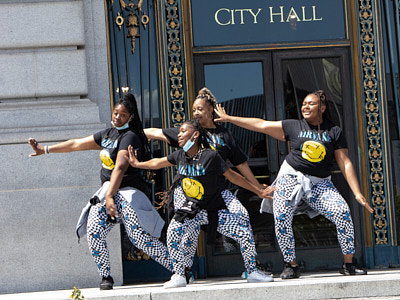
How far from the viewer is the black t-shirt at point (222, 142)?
8.22 metres

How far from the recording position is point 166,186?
31.4ft

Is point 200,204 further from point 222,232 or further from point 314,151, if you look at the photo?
point 314,151

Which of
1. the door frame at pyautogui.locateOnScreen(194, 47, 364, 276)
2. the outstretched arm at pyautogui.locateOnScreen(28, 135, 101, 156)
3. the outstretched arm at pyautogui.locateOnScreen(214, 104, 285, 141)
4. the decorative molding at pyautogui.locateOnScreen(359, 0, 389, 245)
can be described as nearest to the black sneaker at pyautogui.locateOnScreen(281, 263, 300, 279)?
the outstretched arm at pyautogui.locateOnScreen(214, 104, 285, 141)

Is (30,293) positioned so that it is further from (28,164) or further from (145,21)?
(145,21)

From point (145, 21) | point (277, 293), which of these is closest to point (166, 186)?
point (145, 21)

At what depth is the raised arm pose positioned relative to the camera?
Answer: 26.5 feet

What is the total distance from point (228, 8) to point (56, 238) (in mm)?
3532

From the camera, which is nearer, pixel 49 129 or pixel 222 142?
pixel 222 142

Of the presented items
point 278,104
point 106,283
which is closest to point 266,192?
point 106,283

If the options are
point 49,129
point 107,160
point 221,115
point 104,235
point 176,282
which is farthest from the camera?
point 49,129

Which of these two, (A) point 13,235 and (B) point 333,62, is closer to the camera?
(A) point 13,235

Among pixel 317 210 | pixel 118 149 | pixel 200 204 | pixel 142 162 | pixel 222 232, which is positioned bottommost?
pixel 222 232

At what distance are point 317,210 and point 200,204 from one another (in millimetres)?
1335

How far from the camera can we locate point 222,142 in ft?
27.0
